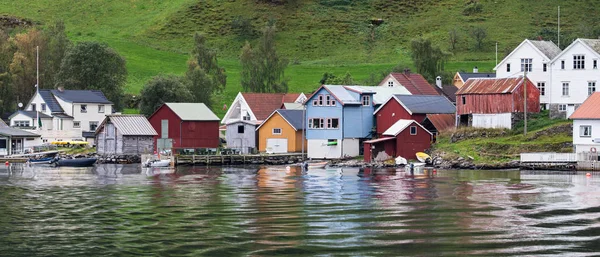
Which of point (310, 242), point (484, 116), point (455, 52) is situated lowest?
point (310, 242)

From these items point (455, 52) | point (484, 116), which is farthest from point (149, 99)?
point (455, 52)

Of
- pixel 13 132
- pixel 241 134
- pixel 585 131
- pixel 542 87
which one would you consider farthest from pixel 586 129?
pixel 13 132

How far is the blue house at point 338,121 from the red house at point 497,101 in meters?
9.81

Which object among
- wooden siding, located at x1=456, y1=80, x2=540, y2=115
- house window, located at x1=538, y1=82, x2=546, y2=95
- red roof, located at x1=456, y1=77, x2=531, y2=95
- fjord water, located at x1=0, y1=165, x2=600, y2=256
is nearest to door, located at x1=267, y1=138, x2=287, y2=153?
red roof, located at x1=456, y1=77, x2=531, y2=95

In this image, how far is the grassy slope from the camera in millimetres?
82875

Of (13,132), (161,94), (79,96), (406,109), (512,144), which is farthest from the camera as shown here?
(161,94)

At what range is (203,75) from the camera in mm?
121750

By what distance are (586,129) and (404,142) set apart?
17150 millimetres

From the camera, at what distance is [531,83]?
92.2m

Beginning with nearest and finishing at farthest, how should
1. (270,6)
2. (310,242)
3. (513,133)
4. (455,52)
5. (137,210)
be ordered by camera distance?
(310,242) → (137,210) → (513,133) → (455,52) → (270,6)

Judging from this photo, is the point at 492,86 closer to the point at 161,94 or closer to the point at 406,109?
the point at 406,109

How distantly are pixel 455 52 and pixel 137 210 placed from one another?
10895 centimetres

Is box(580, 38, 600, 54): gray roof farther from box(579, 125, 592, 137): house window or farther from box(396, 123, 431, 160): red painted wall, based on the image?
box(396, 123, 431, 160): red painted wall

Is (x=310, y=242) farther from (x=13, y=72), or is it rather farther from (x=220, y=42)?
(x=220, y=42)
